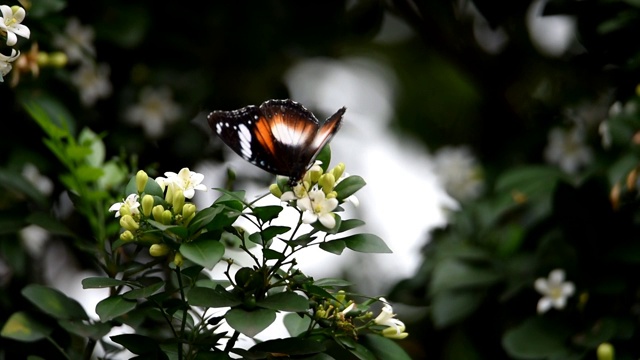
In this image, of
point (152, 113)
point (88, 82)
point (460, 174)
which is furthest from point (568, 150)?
point (88, 82)

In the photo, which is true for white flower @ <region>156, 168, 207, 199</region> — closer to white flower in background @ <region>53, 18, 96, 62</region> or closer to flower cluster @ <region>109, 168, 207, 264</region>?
flower cluster @ <region>109, 168, 207, 264</region>

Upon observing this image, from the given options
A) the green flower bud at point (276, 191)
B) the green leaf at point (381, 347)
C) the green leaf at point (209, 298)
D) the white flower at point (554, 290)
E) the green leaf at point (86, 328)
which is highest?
the white flower at point (554, 290)

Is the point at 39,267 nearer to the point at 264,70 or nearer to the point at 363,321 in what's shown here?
the point at 264,70

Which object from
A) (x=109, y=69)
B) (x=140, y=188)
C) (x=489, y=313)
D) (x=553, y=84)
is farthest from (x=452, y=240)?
(x=140, y=188)

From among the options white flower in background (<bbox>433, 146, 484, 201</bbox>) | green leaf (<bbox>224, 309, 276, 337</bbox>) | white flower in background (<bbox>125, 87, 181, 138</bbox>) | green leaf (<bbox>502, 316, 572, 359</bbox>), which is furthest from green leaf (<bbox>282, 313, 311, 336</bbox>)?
white flower in background (<bbox>433, 146, 484, 201</bbox>)

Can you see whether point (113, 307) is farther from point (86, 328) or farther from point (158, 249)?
point (86, 328)

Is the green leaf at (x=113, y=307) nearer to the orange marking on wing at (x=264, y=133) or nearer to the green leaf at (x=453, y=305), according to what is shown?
the orange marking on wing at (x=264, y=133)

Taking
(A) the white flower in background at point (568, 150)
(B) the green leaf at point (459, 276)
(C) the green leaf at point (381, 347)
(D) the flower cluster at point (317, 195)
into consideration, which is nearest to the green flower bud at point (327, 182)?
(D) the flower cluster at point (317, 195)
